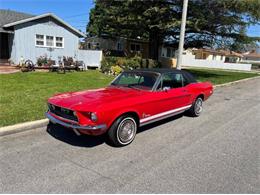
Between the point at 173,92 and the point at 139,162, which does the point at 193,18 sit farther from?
the point at 139,162

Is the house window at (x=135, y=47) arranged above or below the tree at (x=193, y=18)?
below

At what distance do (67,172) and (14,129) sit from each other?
2203mm

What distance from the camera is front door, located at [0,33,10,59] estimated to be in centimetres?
1886

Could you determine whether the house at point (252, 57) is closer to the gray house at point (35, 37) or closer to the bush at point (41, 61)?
the gray house at point (35, 37)

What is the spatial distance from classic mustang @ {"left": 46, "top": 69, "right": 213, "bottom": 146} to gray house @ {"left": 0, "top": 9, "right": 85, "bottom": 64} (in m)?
13.7

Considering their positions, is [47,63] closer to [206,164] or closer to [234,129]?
[234,129]

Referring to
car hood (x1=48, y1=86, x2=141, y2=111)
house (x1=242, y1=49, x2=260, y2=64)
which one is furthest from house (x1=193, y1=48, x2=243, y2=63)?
car hood (x1=48, y1=86, x2=141, y2=111)

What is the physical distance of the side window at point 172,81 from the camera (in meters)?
5.98

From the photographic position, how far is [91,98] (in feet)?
16.2

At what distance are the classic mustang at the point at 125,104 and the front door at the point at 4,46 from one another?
1588 centimetres

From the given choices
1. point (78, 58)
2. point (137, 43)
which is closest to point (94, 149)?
point (78, 58)

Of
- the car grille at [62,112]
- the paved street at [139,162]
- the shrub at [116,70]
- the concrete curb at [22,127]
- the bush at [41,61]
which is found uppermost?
the bush at [41,61]

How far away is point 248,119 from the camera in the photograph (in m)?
7.35

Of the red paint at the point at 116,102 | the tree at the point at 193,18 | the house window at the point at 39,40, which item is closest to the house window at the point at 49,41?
the house window at the point at 39,40
